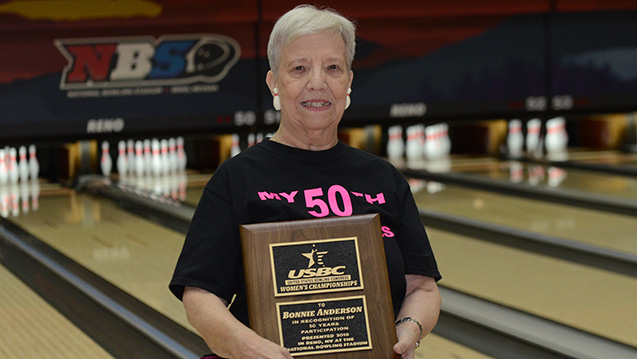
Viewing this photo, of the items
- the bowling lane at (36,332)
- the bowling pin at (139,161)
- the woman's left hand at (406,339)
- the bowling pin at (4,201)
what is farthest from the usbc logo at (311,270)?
the bowling pin at (139,161)

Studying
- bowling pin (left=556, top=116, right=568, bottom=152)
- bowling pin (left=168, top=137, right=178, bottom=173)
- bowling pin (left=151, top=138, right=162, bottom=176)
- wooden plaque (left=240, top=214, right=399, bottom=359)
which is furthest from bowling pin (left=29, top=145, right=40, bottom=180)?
wooden plaque (left=240, top=214, right=399, bottom=359)

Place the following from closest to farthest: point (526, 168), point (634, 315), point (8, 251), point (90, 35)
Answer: point (634, 315), point (8, 251), point (90, 35), point (526, 168)

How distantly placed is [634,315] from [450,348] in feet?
2.31

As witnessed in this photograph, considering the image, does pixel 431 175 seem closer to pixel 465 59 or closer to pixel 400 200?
pixel 465 59

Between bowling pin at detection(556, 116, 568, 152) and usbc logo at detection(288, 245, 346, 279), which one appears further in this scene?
bowling pin at detection(556, 116, 568, 152)

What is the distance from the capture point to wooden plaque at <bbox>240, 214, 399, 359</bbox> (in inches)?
42.3

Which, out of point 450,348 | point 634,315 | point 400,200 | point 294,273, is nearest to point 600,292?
point 634,315

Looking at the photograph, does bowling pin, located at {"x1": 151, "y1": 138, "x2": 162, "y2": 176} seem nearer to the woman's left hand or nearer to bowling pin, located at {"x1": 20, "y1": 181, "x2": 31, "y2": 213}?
bowling pin, located at {"x1": 20, "y1": 181, "x2": 31, "y2": 213}

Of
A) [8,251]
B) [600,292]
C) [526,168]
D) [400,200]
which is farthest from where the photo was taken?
[526,168]

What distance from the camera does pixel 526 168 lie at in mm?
6062

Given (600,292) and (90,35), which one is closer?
(600,292)

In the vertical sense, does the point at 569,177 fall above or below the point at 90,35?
below

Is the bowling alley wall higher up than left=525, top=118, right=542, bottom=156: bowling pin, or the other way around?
the bowling alley wall

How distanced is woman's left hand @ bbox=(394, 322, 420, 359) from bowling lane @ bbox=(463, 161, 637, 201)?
3981mm
